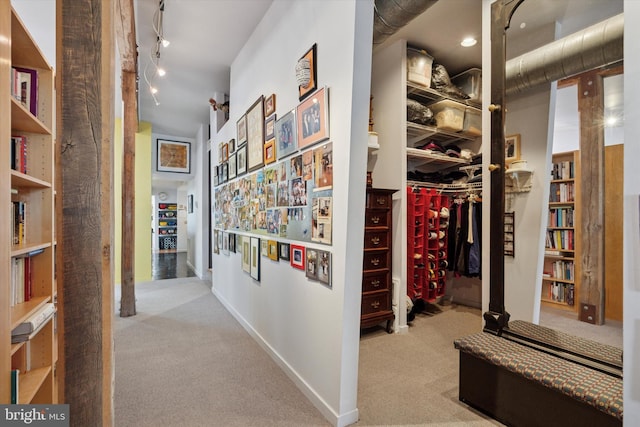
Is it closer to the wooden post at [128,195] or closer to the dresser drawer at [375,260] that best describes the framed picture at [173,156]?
the wooden post at [128,195]

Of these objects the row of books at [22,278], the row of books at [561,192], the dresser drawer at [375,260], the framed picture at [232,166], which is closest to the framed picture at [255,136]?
the framed picture at [232,166]

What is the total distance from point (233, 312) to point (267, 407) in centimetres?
202

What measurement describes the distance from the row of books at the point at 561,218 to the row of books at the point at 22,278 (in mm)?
3441

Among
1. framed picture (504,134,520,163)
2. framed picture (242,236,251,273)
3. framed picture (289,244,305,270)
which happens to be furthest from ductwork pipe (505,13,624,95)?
framed picture (242,236,251,273)

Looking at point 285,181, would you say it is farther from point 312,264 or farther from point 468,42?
point 468,42

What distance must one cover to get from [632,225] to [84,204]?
2.01m

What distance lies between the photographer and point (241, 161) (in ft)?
11.8

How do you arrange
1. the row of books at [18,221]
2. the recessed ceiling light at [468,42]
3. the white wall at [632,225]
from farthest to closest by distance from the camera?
the recessed ceiling light at [468,42] → the row of books at [18,221] → the white wall at [632,225]

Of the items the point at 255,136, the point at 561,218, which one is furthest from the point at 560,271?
the point at 255,136

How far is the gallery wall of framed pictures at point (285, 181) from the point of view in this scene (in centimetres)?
204

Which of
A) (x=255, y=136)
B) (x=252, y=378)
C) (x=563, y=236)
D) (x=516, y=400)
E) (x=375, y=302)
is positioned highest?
(x=255, y=136)

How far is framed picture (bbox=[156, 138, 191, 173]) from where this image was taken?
7.01 meters

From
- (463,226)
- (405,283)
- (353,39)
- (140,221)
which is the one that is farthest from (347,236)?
(140,221)

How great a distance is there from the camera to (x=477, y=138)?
4270 millimetres
